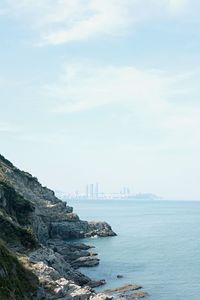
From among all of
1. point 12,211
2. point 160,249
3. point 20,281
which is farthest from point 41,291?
point 160,249

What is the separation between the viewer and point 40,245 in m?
86.6

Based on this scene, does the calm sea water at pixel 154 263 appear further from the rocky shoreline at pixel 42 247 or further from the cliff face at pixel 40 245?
the cliff face at pixel 40 245

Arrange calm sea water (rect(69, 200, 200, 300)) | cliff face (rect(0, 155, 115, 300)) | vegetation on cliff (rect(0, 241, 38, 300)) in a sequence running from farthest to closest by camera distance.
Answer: calm sea water (rect(69, 200, 200, 300)) → cliff face (rect(0, 155, 115, 300)) → vegetation on cliff (rect(0, 241, 38, 300))

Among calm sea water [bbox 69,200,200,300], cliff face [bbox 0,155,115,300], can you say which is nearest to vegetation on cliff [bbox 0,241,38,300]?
cliff face [bbox 0,155,115,300]

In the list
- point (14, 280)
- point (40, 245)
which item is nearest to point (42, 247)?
point (40, 245)

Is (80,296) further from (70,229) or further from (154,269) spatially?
(70,229)

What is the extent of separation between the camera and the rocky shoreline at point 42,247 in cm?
6412

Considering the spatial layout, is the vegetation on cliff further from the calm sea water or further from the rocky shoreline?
the calm sea water

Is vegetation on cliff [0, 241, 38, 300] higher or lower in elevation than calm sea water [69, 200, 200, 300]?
higher

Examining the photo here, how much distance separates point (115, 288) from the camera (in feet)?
295

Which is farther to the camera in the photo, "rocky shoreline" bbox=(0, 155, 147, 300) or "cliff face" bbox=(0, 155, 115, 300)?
"cliff face" bbox=(0, 155, 115, 300)

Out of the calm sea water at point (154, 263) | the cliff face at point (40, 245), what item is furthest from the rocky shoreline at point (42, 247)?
the calm sea water at point (154, 263)

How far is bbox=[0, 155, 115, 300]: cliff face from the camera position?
212ft

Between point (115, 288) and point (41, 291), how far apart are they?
1136 inches
